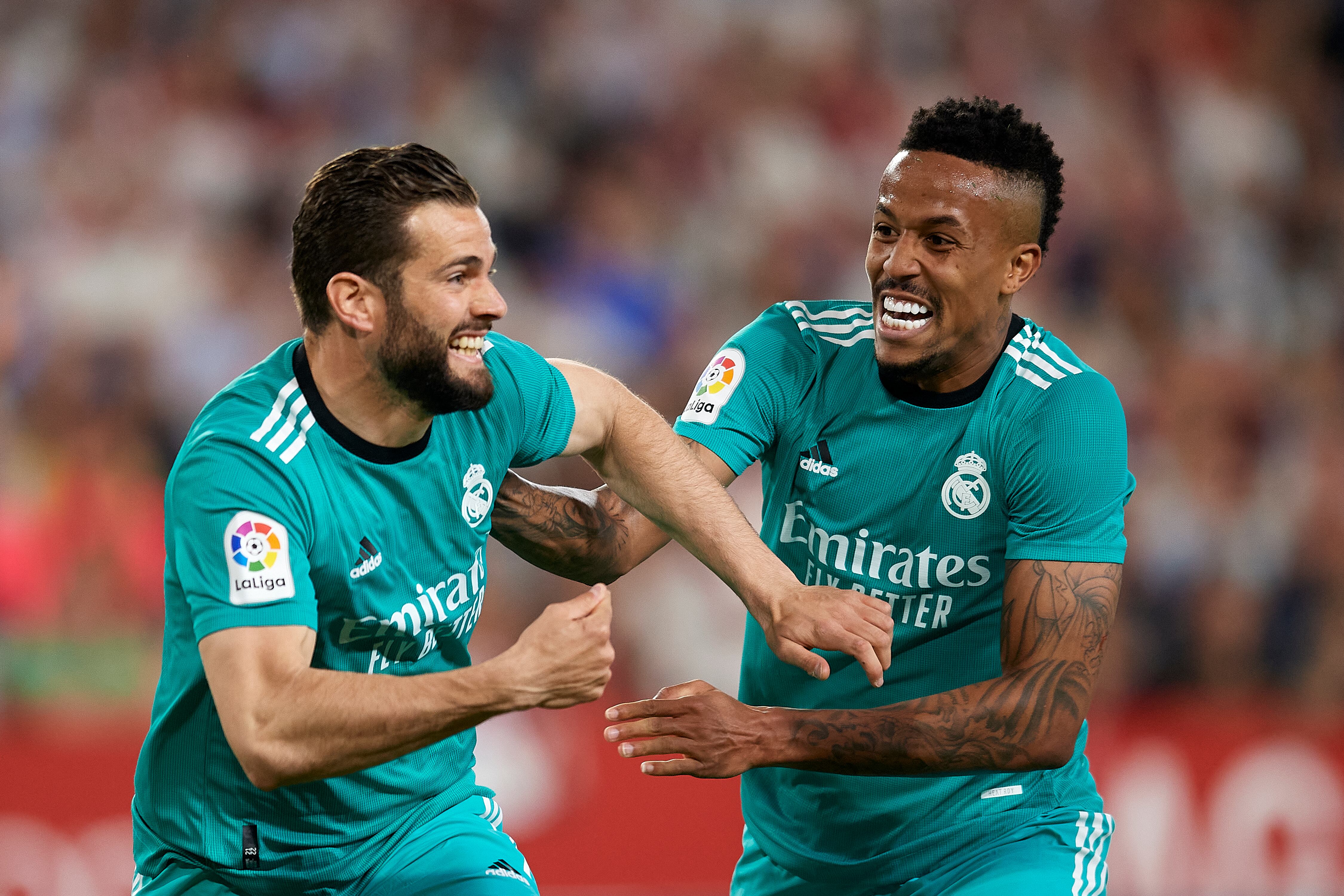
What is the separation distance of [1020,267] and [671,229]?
17.6 ft

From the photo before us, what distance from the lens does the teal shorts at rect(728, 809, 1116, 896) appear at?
3689 millimetres

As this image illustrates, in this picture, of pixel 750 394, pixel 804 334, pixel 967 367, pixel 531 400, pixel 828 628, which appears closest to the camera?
pixel 828 628

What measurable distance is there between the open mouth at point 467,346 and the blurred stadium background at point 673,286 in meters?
3.33

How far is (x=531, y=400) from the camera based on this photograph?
379 centimetres

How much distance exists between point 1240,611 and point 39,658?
6240mm

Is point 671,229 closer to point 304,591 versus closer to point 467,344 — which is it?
point 467,344

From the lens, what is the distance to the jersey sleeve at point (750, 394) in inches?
158

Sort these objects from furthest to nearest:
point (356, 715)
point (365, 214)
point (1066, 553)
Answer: point (1066, 553) → point (365, 214) → point (356, 715)

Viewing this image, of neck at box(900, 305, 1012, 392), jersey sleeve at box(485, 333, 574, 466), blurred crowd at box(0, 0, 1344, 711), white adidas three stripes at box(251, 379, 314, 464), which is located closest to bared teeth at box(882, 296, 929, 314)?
neck at box(900, 305, 1012, 392)

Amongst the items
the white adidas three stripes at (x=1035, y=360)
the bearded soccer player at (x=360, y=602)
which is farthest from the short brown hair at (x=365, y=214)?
the white adidas three stripes at (x=1035, y=360)

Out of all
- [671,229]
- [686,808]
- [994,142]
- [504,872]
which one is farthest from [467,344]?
[671,229]

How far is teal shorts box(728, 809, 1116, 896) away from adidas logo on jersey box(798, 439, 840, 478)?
1088 mm

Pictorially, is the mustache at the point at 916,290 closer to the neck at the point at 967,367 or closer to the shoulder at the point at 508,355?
the neck at the point at 967,367

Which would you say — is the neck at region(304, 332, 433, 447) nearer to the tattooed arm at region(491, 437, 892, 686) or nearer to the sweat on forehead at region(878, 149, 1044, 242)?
the tattooed arm at region(491, 437, 892, 686)
